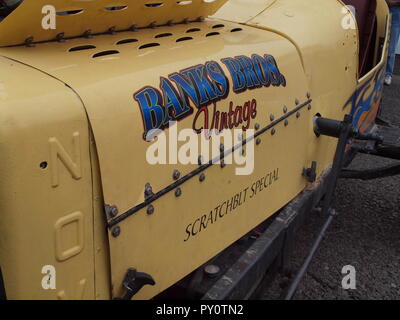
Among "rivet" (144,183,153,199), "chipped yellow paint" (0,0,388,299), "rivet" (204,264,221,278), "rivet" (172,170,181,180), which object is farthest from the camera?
"rivet" (204,264,221,278)

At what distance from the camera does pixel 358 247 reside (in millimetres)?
3162

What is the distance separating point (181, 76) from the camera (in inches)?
62.6

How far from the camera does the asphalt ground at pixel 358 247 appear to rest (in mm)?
2732

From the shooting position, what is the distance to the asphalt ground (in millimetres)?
2732

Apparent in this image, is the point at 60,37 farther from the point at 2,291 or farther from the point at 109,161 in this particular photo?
the point at 2,291

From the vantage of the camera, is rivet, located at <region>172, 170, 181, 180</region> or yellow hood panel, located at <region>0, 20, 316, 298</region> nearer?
yellow hood panel, located at <region>0, 20, 316, 298</region>

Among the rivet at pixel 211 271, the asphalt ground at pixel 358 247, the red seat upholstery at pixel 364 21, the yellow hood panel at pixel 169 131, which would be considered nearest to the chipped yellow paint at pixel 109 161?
the yellow hood panel at pixel 169 131

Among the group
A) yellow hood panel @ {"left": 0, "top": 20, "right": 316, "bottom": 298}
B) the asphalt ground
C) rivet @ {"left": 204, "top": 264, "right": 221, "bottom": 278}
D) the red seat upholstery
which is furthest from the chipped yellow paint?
the red seat upholstery

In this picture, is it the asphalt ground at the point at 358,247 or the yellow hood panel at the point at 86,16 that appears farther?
the asphalt ground at the point at 358,247

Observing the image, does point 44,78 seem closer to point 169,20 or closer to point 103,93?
point 103,93

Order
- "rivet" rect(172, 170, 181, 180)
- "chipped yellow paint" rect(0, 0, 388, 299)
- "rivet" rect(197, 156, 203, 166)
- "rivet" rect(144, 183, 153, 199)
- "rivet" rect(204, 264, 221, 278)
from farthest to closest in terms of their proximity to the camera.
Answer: "rivet" rect(204, 264, 221, 278) < "rivet" rect(197, 156, 203, 166) < "rivet" rect(172, 170, 181, 180) < "rivet" rect(144, 183, 153, 199) < "chipped yellow paint" rect(0, 0, 388, 299)

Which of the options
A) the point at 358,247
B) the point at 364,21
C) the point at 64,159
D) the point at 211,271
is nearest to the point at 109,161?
the point at 64,159

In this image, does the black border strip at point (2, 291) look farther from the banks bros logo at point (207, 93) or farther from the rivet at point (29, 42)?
the rivet at point (29, 42)

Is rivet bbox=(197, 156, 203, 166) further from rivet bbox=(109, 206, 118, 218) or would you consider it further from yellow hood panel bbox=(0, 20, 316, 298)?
rivet bbox=(109, 206, 118, 218)
